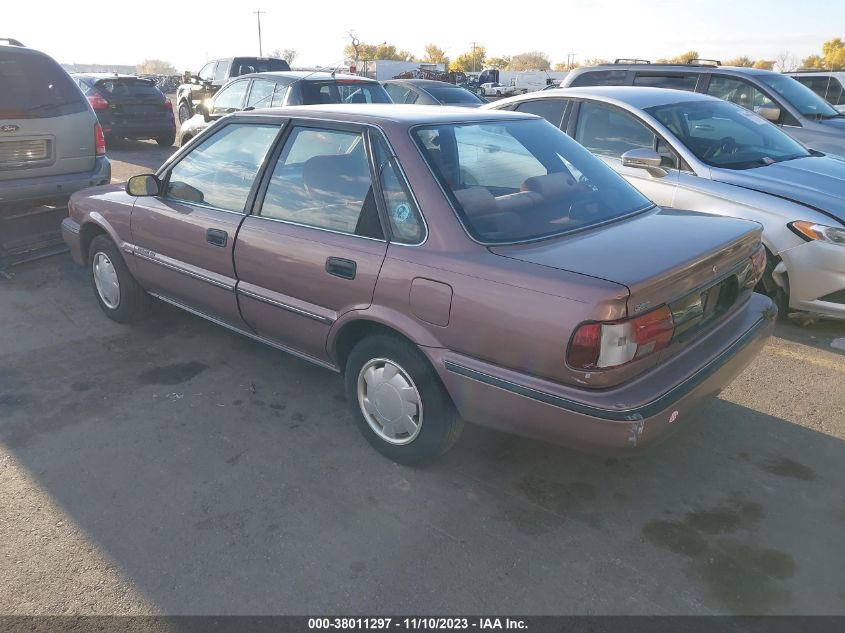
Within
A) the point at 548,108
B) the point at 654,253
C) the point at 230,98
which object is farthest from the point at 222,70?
the point at 654,253

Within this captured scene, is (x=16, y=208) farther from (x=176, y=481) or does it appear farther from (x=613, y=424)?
(x=613, y=424)

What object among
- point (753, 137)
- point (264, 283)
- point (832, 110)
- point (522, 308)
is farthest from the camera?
point (832, 110)

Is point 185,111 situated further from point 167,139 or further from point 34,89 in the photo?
Answer: point 34,89

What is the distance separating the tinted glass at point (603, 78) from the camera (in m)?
7.89

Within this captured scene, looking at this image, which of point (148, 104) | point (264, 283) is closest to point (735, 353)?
point (264, 283)

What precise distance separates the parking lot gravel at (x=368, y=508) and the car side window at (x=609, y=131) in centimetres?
223

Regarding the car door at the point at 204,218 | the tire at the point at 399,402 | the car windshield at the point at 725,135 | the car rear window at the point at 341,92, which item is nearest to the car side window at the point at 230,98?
the car rear window at the point at 341,92

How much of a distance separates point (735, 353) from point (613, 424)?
3.05ft

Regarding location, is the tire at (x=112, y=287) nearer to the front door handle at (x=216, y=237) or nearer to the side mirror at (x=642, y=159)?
the front door handle at (x=216, y=237)

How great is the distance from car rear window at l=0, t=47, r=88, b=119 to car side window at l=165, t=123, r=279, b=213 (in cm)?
307

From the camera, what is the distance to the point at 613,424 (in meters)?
2.46

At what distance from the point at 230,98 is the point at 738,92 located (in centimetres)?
725

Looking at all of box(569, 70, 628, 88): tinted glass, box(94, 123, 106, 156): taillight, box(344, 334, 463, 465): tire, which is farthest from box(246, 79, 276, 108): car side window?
box(344, 334, 463, 465): tire

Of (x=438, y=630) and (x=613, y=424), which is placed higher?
(x=613, y=424)
